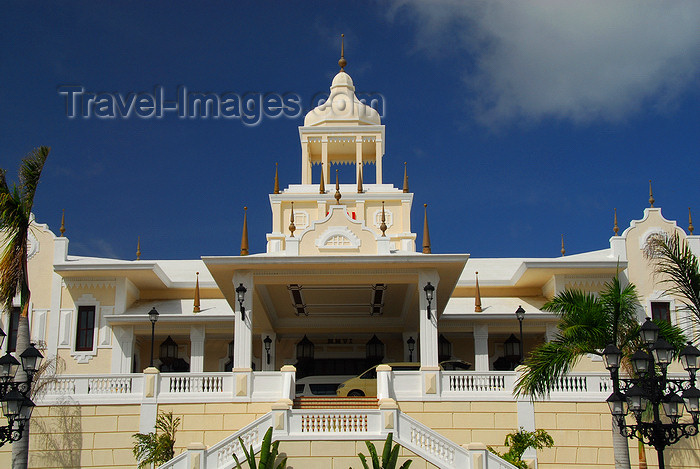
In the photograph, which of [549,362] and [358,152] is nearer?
[549,362]

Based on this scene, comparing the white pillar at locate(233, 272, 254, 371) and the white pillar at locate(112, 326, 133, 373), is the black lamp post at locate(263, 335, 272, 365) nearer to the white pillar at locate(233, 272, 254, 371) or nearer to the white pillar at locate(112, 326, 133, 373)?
the white pillar at locate(112, 326, 133, 373)

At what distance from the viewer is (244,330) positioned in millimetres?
24688

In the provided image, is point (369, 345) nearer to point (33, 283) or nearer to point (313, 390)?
point (313, 390)

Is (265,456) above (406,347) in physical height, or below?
below

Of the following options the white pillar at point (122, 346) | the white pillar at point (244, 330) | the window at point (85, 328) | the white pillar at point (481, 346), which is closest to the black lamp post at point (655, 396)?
the white pillar at point (244, 330)

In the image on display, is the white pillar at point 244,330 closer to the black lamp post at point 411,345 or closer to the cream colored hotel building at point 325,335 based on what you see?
the cream colored hotel building at point 325,335

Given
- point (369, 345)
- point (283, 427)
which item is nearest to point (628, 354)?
point (283, 427)

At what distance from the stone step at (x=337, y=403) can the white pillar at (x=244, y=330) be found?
81.6 inches

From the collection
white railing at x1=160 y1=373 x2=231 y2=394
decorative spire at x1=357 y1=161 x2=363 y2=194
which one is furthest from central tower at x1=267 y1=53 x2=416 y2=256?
white railing at x1=160 y1=373 x2=231 y2=394

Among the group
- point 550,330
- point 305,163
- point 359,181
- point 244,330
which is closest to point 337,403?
point 244,330

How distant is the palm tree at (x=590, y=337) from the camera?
19.0 meters

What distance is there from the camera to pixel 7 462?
76.2ft

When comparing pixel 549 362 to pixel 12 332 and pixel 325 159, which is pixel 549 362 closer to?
pixel 12 332

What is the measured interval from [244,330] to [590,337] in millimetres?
10070
